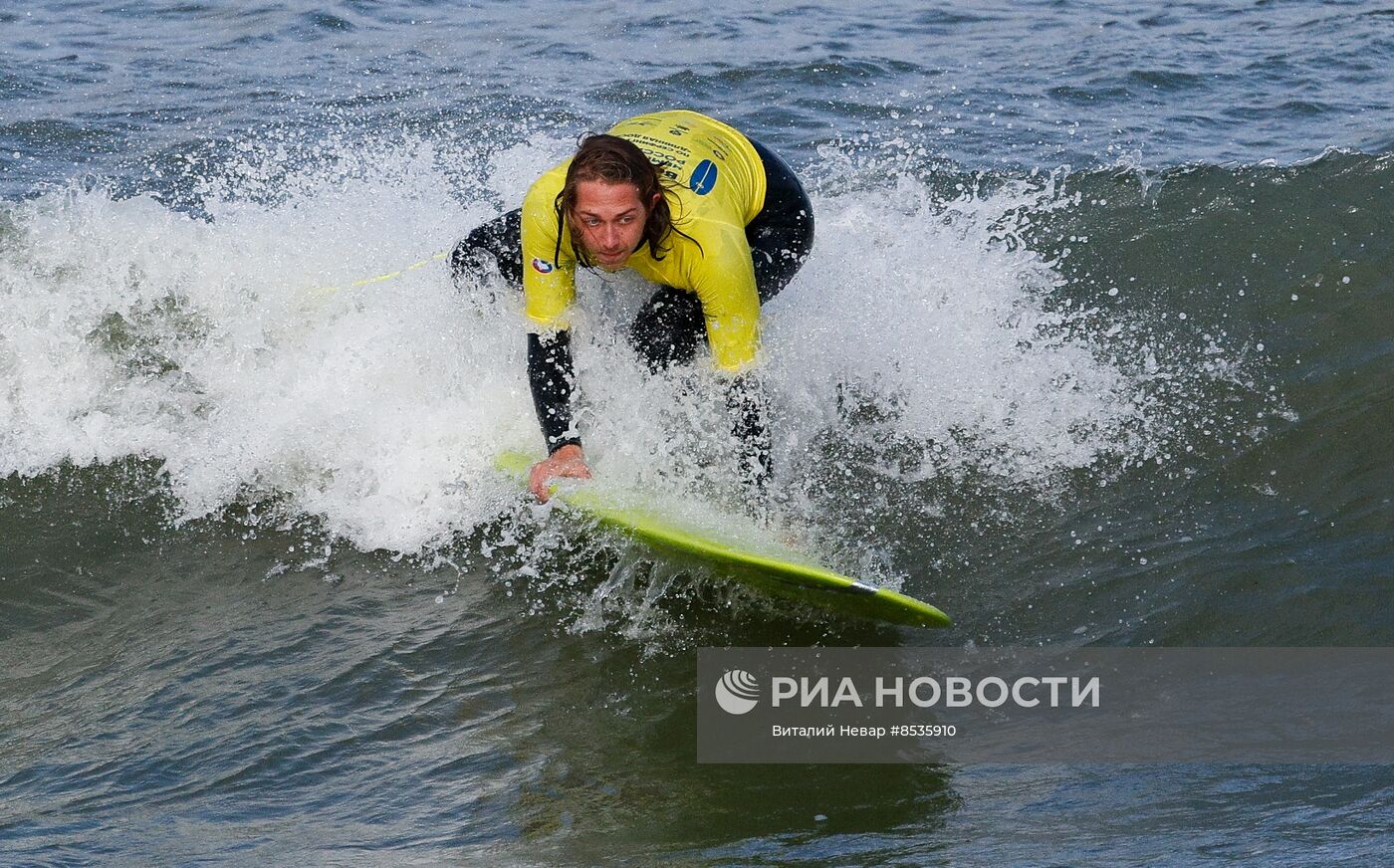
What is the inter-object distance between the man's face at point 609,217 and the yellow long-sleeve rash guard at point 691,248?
0.72 feet

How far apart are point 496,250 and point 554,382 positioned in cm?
80

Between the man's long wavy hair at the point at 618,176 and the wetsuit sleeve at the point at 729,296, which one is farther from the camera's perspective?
the wetsuit sleeve at the point at 729,296

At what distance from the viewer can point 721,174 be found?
4266mm

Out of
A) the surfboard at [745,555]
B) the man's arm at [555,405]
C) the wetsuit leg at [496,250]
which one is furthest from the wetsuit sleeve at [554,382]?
the wetsuit leg at [496,250]

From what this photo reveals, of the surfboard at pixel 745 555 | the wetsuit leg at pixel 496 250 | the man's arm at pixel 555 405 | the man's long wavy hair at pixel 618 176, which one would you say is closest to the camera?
the man's long wavy hair at pixel 618 176

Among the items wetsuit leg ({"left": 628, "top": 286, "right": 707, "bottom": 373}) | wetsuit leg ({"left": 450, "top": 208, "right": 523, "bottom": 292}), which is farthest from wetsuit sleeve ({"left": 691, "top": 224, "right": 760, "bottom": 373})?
wetsuit leg ({"left": 450, "top": 208, "right": 523, "bottom": 292})

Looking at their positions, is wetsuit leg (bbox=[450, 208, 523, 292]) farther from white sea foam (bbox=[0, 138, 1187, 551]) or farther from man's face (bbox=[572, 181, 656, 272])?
man's face (bbox=[572, 181, 656, 272])

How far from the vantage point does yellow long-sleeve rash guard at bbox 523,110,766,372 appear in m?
4.03

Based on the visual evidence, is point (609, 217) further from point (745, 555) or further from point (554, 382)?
point (745, 555)

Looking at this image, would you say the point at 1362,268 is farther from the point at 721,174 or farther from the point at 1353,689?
the point at 721,174

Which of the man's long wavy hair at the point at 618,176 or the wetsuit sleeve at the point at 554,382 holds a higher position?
the man's long wavy hair at the point at 618,176

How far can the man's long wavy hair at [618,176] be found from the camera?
372 cm

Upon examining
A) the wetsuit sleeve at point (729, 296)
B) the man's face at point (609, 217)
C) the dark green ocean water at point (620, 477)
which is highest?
the man's face at point (609, 217)

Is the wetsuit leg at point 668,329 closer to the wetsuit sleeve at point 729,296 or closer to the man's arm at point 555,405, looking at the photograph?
the wetsuit sleeve at point 729,296
